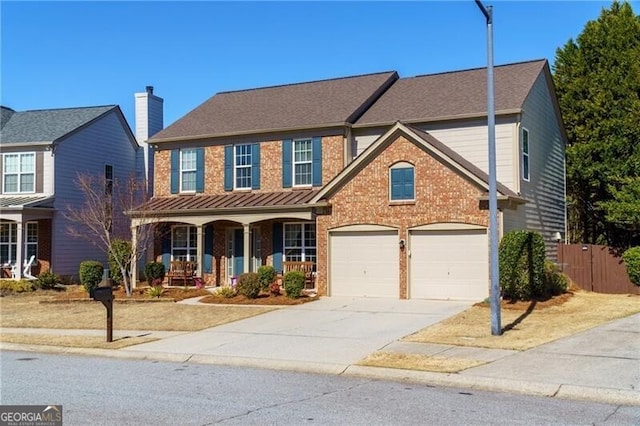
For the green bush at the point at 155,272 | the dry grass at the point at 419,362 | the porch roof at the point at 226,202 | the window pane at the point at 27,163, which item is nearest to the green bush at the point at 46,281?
the green bush at the point at 155,272

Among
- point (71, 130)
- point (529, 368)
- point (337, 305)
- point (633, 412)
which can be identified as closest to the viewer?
point (633, 412)

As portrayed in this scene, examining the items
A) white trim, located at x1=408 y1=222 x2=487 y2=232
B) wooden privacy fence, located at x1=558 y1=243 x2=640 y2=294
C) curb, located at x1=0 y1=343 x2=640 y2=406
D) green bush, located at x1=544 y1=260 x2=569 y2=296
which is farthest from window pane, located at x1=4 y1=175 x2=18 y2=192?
wooden privacy fence, located at x1=558 y1=243 x2=640 y2=294

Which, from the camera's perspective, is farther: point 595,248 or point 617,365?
point 595,248

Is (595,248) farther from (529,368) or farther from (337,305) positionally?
(529,368)

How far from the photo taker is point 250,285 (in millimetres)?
20906

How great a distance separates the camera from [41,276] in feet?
88.7

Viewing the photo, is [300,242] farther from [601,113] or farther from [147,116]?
[601,113]

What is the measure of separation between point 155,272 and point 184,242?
6.13 ft

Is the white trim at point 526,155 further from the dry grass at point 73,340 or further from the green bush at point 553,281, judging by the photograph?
the dry grass at point 73,340

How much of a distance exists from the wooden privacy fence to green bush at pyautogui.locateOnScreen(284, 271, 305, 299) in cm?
1003

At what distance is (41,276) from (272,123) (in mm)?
11071

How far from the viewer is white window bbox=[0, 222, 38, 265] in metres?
29.9

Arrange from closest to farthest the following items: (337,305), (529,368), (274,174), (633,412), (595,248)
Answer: (633,412), (529,368), (337,305), (595,248), (274,174)

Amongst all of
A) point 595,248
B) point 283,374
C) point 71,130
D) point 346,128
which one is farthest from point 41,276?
point 595,248
